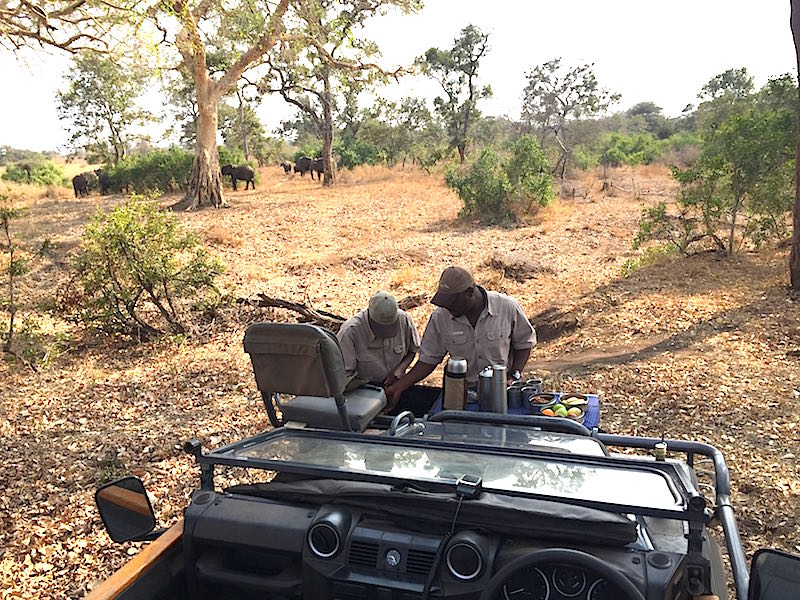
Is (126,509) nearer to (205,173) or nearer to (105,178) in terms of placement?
(205,173)

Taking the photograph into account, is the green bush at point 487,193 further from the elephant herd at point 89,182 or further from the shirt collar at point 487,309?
the elephant herd at point 89,182

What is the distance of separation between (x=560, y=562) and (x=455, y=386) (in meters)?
1.74

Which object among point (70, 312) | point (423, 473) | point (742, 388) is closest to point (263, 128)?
point (70, 312)

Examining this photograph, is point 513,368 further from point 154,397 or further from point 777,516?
point 154,397

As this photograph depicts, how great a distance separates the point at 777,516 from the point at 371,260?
8.60 m

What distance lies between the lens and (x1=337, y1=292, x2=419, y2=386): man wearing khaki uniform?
4.12 m

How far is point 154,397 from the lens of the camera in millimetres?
6152

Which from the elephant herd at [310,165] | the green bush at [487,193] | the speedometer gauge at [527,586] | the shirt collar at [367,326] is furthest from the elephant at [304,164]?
the speedometer gauge at [527,586]

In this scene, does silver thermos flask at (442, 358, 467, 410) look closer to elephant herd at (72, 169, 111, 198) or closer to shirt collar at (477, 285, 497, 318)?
shirt collar at (477, 285, 497, 318)

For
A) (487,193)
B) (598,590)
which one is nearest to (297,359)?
(598,590)

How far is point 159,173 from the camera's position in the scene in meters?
22.0

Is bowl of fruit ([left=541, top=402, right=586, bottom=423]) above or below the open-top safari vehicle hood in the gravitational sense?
below

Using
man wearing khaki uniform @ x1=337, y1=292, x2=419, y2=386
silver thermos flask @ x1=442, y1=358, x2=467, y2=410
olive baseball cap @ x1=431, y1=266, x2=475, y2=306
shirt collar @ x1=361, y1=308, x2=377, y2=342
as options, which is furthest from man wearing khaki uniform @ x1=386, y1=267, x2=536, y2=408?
silver thermos flask @ x1=442, y1=358, x2=467, y2=410

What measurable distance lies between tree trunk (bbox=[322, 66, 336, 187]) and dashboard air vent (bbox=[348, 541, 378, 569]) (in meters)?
21.2
